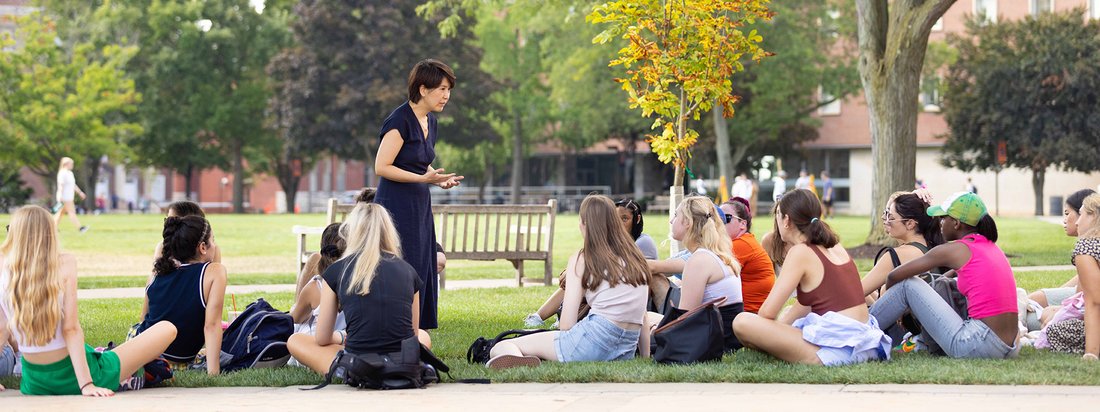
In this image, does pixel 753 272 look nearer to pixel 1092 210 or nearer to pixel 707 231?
pixel 707 231

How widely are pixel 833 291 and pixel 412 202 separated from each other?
8.21 ft

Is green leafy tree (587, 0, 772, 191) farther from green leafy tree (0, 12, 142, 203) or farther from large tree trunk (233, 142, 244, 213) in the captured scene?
large tree trunk (233, 142, 244, 213)

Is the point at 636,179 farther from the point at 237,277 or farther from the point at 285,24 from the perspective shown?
the point at 237,277

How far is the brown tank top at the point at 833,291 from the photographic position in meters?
7.52

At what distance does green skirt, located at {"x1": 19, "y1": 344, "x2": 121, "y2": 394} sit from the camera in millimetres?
6809

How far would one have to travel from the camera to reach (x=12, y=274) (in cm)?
670

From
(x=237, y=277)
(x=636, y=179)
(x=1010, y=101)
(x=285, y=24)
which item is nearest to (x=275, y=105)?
(x=285, y=24)

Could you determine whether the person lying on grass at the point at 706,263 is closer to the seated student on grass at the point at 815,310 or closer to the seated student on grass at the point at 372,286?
the seated student on grass at the point at 815,310

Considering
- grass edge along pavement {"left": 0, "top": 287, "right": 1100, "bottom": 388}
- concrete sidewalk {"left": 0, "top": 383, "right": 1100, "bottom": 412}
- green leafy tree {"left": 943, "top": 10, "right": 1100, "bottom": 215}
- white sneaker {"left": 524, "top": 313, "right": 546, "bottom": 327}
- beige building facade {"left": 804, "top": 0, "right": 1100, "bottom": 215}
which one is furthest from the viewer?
beige building facade {"left": 804, "top": 0, "right": 1100, "bottom": 215}

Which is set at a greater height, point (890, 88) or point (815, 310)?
point (890, 88)

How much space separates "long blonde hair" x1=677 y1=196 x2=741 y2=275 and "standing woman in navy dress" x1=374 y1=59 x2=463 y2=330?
4.71 feet

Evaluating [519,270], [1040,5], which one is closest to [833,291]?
[519,270]

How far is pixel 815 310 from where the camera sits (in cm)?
761

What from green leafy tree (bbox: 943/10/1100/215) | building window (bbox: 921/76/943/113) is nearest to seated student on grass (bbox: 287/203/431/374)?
green leafy tree (bbox: 943/10/1100/215)
